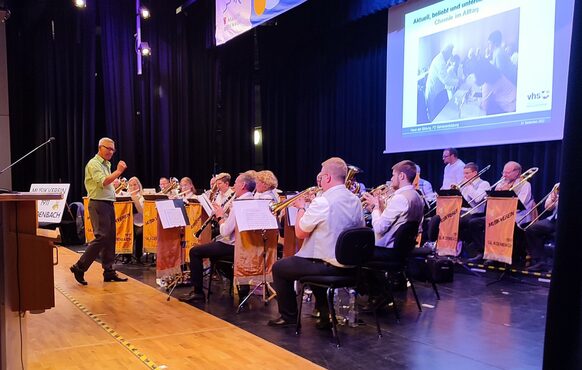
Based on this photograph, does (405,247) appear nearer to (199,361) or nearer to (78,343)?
(199,361)

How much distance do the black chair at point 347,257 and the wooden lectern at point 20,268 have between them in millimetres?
1951

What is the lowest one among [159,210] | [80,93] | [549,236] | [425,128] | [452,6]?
[549,236]

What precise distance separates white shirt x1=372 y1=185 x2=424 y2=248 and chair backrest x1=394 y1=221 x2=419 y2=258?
0.12 meters

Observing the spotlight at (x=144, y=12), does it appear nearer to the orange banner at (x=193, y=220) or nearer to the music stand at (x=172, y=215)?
the orange banner at (x=193, y=220)

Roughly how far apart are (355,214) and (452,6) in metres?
5.32

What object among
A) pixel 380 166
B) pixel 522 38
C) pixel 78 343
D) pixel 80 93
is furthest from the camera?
pixel 80 93

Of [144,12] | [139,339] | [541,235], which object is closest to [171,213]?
[139,339]

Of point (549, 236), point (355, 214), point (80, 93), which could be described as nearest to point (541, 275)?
point (549, 236)

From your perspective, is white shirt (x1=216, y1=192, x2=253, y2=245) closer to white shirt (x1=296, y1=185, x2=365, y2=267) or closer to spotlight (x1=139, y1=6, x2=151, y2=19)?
white shirt (x1=296, y1=185, x2=365, y2=267)

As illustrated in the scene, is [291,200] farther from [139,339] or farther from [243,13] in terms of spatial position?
[243,13]

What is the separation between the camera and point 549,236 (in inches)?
245

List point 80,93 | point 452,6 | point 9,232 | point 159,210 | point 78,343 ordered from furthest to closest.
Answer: point 80,93 < point 452,6 < point 159,210 < point 78,343 < point 9,232

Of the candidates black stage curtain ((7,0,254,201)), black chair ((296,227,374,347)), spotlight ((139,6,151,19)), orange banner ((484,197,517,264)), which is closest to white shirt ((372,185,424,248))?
black chair ((296,227,374,347))

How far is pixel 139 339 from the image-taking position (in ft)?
12.5
